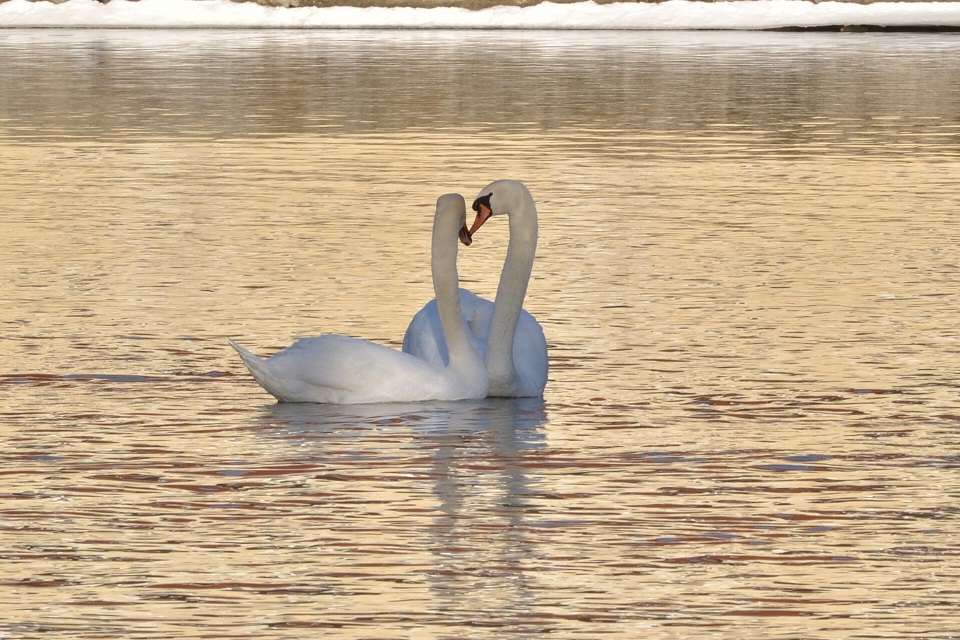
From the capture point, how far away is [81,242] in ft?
52.0

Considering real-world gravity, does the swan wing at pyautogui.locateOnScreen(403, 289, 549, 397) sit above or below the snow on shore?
above

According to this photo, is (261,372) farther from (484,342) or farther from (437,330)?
(484,342)

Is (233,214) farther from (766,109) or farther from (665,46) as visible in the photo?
(665,46)

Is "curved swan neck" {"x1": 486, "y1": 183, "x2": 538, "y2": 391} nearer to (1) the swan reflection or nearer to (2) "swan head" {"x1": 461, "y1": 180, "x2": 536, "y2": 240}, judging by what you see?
(2) "swan head" {"x1": 461, "y1": 180, "x2": 536, "y2": 240}

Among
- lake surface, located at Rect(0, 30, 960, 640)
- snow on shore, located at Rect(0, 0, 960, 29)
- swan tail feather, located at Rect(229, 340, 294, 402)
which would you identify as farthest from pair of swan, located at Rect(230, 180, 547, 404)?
snow on shore, located at Rect(0, 0, 960, 29)

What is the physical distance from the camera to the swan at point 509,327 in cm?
1052

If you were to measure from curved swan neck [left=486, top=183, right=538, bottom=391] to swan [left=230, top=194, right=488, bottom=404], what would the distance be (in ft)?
0.34

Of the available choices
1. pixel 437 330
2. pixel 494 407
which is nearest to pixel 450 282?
pixel 437 330

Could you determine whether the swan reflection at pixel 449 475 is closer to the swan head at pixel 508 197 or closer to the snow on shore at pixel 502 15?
the swan head at pixel 508 197

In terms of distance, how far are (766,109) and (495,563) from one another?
24.3m

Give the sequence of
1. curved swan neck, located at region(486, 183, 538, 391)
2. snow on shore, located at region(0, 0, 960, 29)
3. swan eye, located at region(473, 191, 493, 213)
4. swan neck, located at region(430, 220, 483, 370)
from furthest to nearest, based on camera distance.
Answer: snow on shore, located at region(0, 0, 960, 29)
swan eye, located at region(473, 191, 493, 213)
curved swan neck, located at region(486, 183, 538, 391)
swan neck, located at region(430, 220, 483, 370)

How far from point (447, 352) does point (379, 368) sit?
1.63ft

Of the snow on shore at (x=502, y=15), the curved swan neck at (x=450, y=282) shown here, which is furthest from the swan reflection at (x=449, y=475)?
the snow on shore at (x=502, y=15)

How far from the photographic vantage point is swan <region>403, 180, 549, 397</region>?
10523 millimetres
